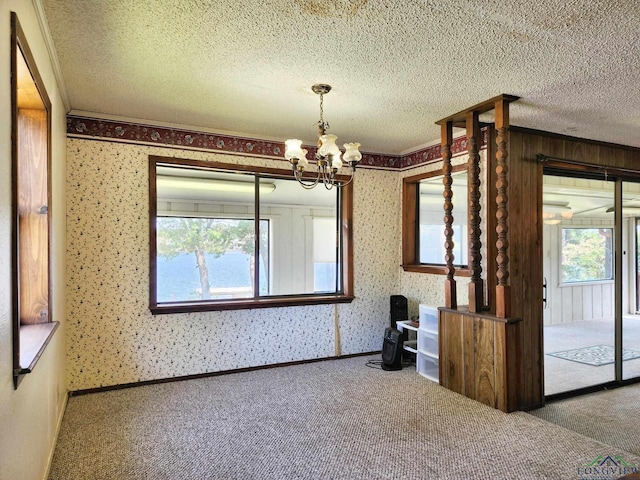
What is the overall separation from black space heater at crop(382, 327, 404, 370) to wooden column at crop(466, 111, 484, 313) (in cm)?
99

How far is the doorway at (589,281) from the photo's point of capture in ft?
12.7

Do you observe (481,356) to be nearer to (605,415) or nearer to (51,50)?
(605,415)

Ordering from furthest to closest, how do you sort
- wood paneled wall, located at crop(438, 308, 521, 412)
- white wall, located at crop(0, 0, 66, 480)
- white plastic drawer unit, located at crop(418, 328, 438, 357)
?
white plastic drawer unit, located at crop(418, 328, 438, 357), wood paneled wall, located at crop(438, 308, 521, 412), white wall, located at crop(0, 0, 66, 480)

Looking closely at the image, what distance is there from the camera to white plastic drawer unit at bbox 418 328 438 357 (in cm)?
409

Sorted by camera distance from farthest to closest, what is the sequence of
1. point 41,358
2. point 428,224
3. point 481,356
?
point 428,224, point 481,356, point 41,358

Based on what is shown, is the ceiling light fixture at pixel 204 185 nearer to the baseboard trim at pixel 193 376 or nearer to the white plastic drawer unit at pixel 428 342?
the baseboard trim at pixel 193 376

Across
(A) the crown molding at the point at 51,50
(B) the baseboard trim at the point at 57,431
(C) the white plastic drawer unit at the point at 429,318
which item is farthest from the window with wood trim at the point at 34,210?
(C) the white plastic drawer unit at the point at 429,318

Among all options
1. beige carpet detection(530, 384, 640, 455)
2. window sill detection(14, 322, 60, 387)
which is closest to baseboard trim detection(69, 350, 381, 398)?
window sill detection(14, 322, 60, 387)

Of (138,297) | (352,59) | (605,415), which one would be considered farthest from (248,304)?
(605,415)

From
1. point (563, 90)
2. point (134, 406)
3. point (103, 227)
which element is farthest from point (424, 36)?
point (134, 406)

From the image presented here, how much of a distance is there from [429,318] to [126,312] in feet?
9.58

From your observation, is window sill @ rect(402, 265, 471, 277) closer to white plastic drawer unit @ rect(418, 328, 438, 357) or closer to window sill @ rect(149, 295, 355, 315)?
white plastic drawer unit @ rect(418, 328, 438, 357)

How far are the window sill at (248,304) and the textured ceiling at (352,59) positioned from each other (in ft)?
5.86

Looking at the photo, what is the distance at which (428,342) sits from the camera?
4164 mm
